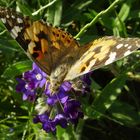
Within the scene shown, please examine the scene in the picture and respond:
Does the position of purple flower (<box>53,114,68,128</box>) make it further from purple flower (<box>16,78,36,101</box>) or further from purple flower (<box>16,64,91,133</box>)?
purple flower (<box>16,78,36,101</box>)

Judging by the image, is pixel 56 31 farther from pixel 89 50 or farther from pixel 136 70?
pixel 136 70

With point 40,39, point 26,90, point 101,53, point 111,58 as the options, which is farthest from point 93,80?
point 111,58

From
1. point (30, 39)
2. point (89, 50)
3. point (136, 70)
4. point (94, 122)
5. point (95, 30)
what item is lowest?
point (94, 122)

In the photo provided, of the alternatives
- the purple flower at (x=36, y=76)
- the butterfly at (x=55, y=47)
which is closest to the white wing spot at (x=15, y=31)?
the butterfly at (x=55, y=47)

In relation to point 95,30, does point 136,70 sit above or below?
below

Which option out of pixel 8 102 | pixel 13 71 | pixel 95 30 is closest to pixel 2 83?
pixel 8 102

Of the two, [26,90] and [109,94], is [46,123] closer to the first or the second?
[26,90]

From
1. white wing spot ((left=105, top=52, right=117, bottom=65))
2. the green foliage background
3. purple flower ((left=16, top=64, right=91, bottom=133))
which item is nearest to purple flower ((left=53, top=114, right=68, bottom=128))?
purple flower ((left=16, top=64, right=91, bottom=133))
